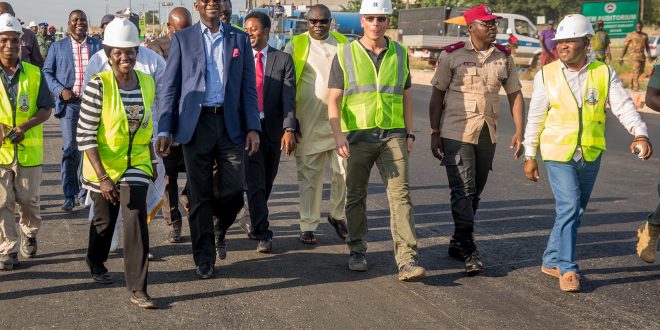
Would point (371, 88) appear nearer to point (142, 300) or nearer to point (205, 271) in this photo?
point (205, 271)

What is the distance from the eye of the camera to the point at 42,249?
7867 mm

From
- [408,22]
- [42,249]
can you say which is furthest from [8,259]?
[408,22]

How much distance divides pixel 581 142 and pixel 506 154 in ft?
25.3

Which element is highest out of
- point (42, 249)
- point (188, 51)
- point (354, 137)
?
point (188, 51)

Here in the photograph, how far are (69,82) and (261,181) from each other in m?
2.88

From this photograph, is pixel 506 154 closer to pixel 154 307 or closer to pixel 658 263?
pixel 658 263

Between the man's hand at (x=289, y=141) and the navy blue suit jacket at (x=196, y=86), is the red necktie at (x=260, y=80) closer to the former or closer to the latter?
the man's hand at (x=289, y=141)

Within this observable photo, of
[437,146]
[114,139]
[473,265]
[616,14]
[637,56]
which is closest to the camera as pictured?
[114,139]

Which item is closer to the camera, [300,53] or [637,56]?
[300,53]

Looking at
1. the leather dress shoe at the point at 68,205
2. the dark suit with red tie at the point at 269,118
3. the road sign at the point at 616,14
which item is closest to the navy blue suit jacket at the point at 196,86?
the dark suit with red tie at the point at 269,118

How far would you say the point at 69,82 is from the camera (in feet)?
31.9

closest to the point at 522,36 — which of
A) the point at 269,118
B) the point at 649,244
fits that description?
the point at 269,118

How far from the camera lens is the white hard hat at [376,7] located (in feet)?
22.5

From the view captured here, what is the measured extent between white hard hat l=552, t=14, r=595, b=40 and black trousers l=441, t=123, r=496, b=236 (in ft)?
3.29
